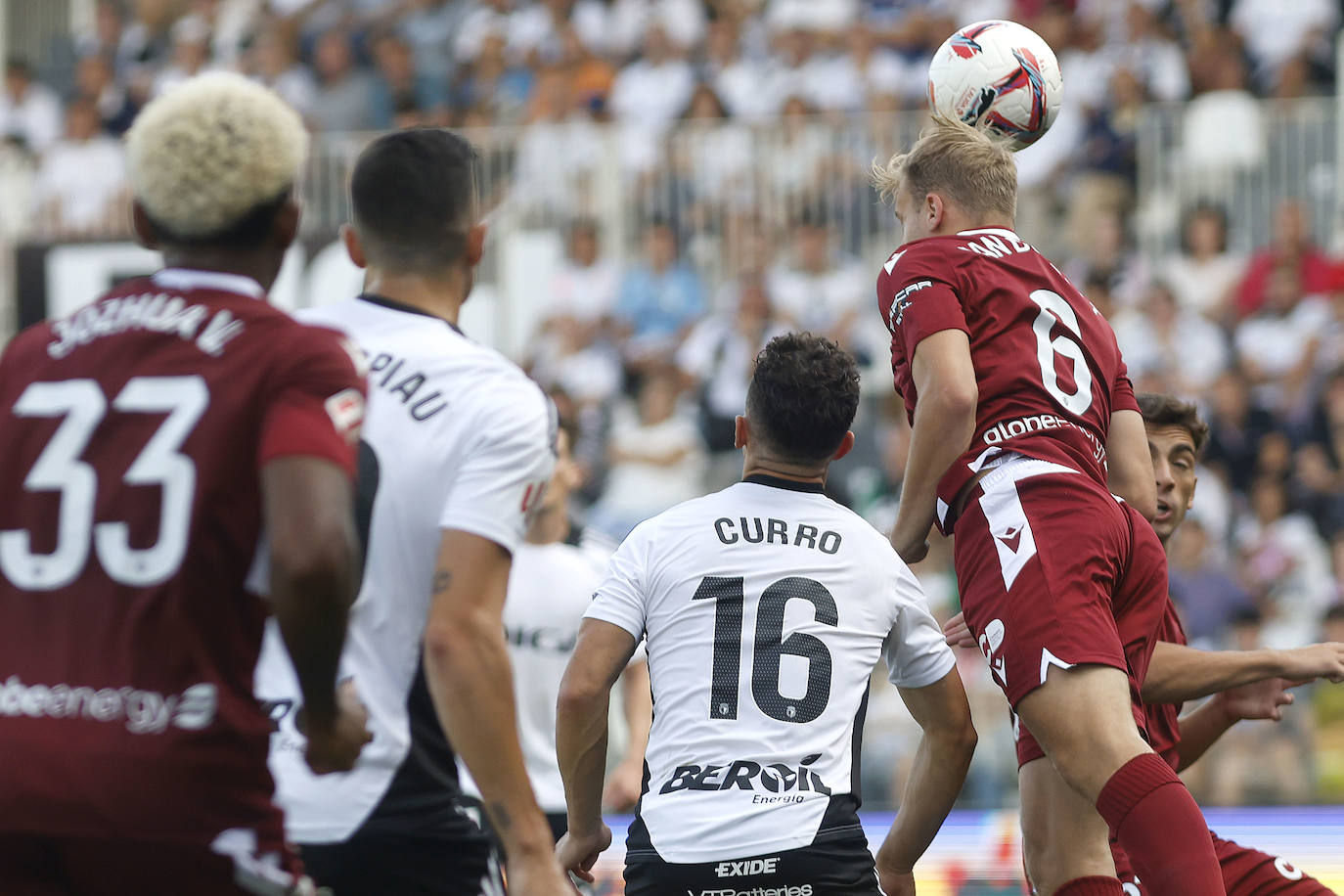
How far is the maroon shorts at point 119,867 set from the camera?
2758 millimetres

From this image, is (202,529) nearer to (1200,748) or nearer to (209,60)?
(1200,748)

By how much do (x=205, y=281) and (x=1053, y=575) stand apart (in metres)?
2.59

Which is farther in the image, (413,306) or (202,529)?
(413,306)

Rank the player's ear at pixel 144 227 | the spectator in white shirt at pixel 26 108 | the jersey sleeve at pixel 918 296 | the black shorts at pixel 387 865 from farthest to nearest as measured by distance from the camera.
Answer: the spectator in white shirt at pixel 26 108, the jersey sleeve at pixel 918 296, the black shorts at pixel 387 865, the player's ear at pixel 144 227

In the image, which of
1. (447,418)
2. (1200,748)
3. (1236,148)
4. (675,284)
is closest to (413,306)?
Result: (447,418)

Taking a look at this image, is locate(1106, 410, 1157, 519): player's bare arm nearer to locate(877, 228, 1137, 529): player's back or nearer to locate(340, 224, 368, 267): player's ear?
locate(877, 228, 1137, 529): player's back

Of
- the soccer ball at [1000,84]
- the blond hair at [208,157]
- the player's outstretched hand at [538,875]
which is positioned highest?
the soccer ball at [1000,84]

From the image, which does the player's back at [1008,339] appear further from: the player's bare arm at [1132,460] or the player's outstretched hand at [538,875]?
the player's outstretched hand at [538,875]

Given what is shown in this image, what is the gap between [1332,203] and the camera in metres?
13.6

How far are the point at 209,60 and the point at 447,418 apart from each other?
15.0 m

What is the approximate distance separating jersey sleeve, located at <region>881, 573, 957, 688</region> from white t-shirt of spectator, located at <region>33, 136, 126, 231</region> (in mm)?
12109

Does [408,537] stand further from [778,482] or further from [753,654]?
[778,482]

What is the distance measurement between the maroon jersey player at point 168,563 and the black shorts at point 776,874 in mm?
1604

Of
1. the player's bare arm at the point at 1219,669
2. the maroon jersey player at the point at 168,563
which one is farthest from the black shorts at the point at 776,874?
the maroon jersey player at the point at 168,563
